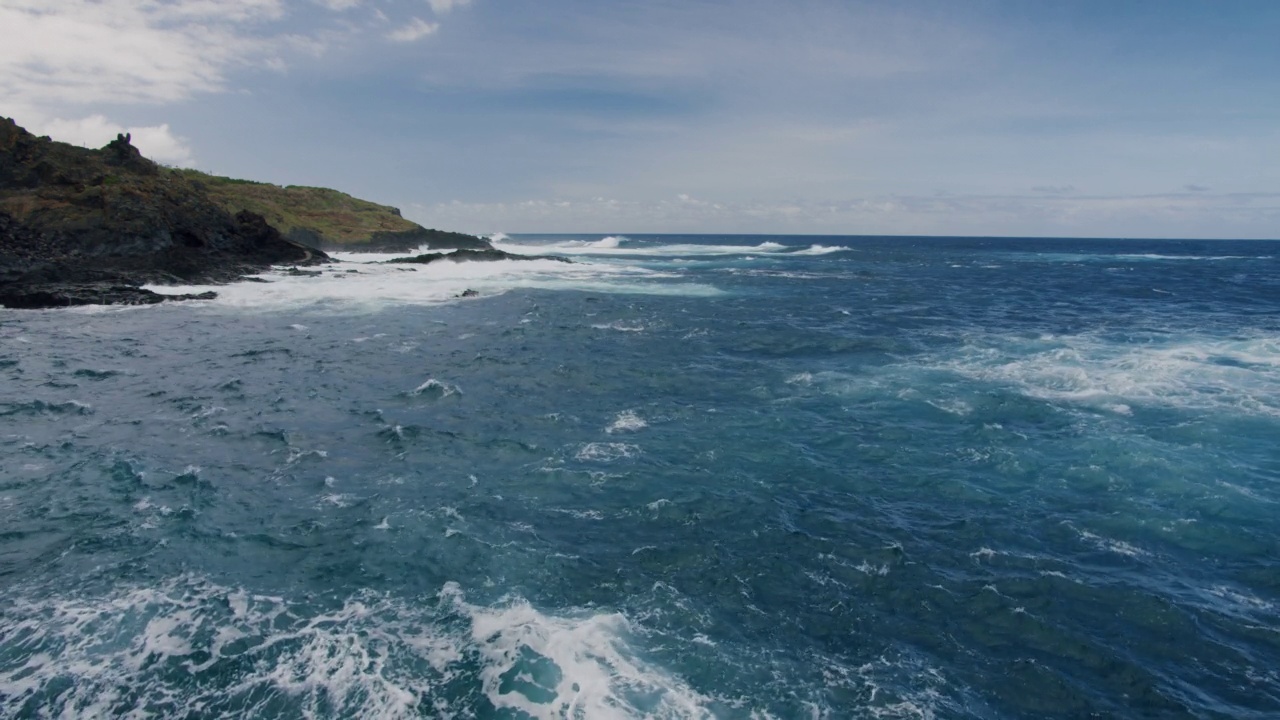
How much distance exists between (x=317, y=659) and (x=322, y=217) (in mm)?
103414

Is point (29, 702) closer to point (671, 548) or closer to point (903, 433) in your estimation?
point (671, 548)

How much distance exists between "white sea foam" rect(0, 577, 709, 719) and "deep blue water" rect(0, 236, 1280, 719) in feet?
0.20

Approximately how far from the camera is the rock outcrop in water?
43688 mm

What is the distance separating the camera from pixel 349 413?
2266cm

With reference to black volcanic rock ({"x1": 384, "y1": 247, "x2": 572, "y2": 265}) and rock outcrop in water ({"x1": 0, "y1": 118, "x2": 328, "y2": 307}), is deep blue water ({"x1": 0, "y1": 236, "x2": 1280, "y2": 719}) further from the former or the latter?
black volcanic rock ({"x1": 384, "y1": 247, "x2": 572, "y2": 265})

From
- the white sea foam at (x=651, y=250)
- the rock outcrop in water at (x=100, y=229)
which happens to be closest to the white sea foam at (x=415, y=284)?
the rock outcrop in water at (x=100, y=229)

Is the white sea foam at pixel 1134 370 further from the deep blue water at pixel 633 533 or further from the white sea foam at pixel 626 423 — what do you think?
the white sea foam at pixel 626 423

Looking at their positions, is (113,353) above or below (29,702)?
above

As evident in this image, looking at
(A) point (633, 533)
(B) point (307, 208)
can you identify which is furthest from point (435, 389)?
(B) point (307, 208)

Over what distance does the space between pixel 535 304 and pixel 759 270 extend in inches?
1757

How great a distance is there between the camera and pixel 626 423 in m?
22.1

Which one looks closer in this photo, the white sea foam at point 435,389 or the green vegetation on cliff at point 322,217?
the white sea foam at point 435,389

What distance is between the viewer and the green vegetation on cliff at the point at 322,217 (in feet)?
288

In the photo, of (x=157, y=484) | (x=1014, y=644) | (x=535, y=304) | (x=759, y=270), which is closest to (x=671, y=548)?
(x=1014, y=644)
